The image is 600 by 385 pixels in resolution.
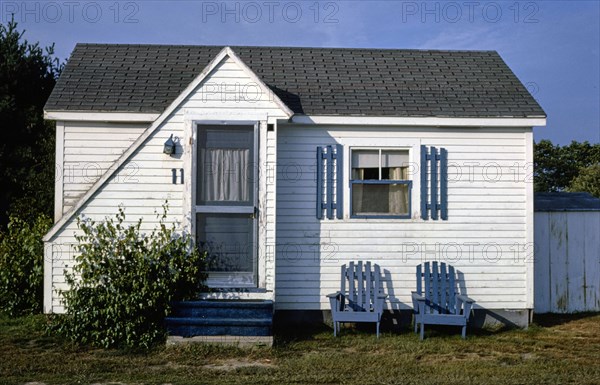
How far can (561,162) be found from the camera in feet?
119

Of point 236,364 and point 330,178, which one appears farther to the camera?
point 330,178

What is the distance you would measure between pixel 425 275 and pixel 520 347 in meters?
1.78

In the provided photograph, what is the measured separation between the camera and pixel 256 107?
887 cm

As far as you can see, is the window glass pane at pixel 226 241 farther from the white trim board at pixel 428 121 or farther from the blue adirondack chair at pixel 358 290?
the white trim board at pixel 428 121

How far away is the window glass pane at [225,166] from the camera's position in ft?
28.9

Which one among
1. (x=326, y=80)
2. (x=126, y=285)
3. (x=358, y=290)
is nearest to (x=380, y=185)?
(x=358, y=290)

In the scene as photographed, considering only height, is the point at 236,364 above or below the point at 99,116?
below

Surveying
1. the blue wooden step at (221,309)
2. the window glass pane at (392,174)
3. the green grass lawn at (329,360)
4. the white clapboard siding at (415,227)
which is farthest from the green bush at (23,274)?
the window glass pane at (392,174)

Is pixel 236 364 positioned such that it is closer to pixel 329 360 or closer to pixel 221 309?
pixel 221 309

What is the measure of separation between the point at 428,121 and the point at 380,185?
52.0 inches

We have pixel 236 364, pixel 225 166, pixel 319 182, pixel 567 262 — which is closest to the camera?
pixel 236 364

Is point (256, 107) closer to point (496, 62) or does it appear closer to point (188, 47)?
point (188, 47)

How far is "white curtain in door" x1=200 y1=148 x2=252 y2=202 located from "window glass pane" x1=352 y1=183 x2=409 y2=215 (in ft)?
6.34

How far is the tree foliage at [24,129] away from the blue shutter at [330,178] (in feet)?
24.1
